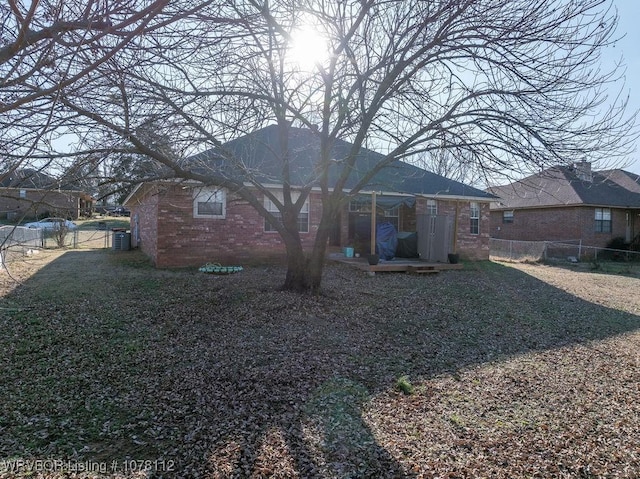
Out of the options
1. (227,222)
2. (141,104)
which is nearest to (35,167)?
(141,104)

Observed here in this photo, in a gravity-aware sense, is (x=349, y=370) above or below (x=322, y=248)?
below

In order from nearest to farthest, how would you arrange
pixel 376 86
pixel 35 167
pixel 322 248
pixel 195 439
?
pixel 195 439
pixel 35 167
pixel 376 86
pixel 322 248

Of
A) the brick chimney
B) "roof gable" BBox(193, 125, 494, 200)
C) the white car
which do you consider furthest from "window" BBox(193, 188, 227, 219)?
the brick chimney

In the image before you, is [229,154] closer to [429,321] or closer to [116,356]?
[116,356]

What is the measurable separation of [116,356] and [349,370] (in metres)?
2.73

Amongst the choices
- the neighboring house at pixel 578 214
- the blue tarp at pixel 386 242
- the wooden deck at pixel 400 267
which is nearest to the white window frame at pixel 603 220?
the neighboring house at pixel 578 214

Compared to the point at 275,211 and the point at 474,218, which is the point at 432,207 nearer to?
the point at 474,218

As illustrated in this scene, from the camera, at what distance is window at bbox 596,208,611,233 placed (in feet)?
75.6

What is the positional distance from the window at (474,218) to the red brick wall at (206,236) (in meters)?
8.00

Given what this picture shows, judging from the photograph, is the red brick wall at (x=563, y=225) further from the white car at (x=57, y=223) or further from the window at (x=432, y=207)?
the white car at (x=57, y=223)

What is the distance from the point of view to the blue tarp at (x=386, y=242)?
45.5 ft

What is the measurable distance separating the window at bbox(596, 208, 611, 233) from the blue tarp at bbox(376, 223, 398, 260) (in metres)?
15.4

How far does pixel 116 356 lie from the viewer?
500 centimetres

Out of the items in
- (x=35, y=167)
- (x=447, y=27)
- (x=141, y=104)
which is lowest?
(x=35, y=167)
